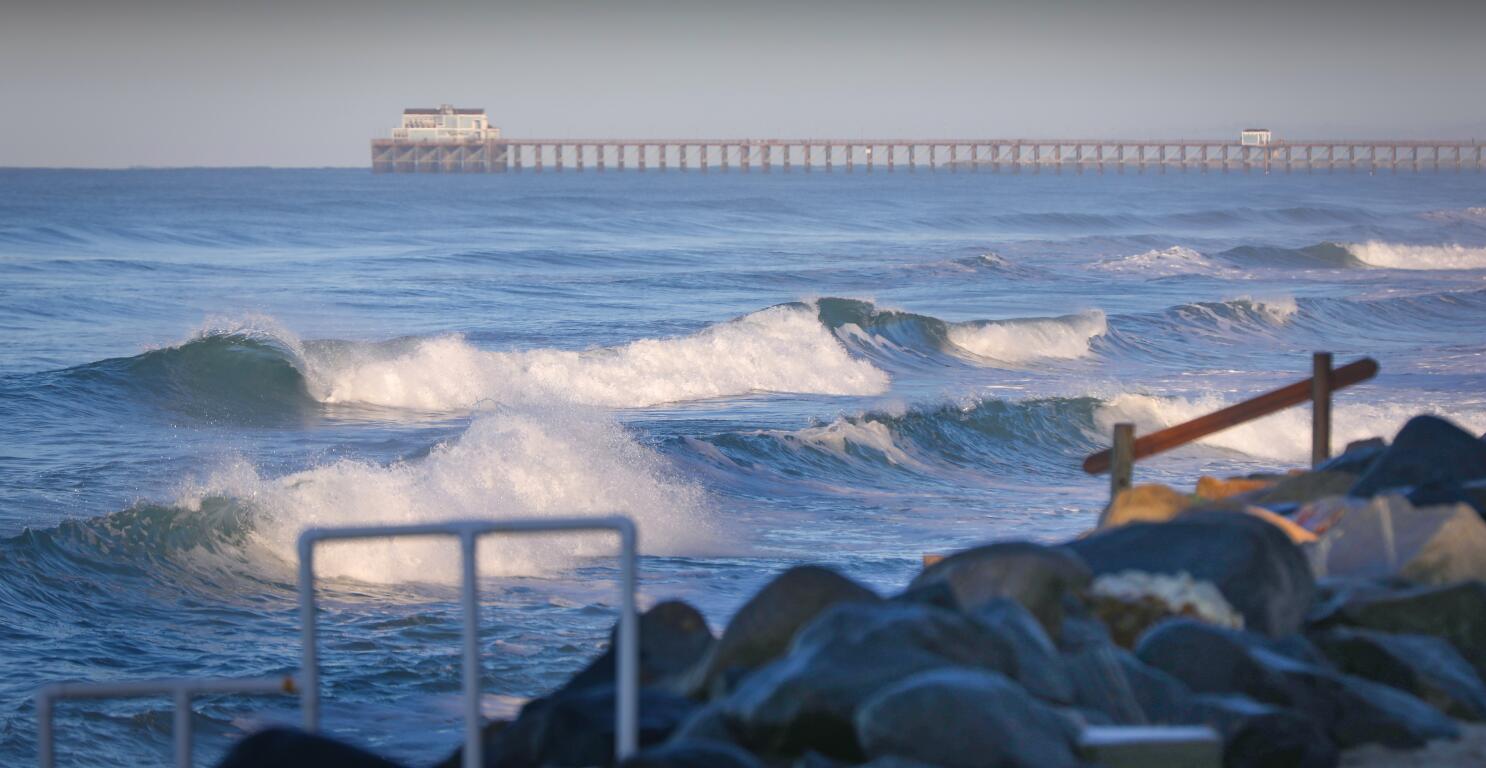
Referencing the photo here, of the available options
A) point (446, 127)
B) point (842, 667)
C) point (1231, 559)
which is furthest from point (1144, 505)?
point (446, 127)

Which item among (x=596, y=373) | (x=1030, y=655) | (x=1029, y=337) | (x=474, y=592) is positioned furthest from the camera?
(x=1029, y=337)

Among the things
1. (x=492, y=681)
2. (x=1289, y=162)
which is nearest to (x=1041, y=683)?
(x=492, y=681)

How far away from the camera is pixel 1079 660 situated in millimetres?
4867

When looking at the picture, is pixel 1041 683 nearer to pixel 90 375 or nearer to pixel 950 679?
pixel 950 679

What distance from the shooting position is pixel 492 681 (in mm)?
8430

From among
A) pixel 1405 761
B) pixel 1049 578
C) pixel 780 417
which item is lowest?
pixel 780 417

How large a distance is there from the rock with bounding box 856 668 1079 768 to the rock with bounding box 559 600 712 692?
136 cm

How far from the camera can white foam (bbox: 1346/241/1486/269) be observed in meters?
44.8

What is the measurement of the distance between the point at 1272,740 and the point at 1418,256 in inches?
1797

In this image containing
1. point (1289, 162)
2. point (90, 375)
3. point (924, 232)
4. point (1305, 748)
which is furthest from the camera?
point (1289, 162)

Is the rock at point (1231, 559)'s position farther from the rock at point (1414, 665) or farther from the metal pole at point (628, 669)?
the metal pole at point (628, 669)

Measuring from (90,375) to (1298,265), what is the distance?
33.7 metres

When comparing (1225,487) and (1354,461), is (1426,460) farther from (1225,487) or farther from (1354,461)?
(1225,487)

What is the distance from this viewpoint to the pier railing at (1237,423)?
7.21m
